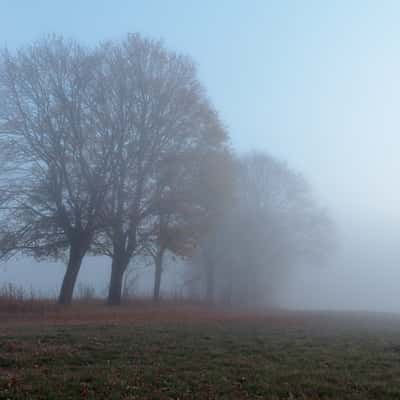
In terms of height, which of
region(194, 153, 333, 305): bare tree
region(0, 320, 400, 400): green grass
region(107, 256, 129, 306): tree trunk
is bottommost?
region(0, 320, 400, 400): green grass

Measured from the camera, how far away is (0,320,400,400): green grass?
23.0 ft

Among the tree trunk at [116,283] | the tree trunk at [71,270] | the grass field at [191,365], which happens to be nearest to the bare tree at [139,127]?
the tree trunk at [116,283]

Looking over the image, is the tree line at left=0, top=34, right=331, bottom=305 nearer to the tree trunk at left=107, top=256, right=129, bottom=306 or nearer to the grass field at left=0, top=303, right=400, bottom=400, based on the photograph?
the tree trunk at left=107, top=256, right=129, bottom=306

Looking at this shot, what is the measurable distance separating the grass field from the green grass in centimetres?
2

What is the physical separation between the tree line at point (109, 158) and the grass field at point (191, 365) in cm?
1068

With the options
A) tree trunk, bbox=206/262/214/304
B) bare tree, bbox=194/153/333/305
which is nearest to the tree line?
tree trunk, bbox=206/262/214/304

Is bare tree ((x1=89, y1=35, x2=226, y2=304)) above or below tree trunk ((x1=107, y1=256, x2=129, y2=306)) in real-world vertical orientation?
above

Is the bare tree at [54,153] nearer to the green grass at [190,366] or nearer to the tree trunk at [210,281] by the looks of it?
the green grass at [190,366]

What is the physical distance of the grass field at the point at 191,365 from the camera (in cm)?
702

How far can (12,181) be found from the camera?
22.5 metres

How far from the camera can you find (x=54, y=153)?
23.1 m

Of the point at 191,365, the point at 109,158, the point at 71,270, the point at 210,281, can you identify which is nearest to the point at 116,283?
the point at 71,270

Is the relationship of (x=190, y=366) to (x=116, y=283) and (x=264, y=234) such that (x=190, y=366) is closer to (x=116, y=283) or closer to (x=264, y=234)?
(x=116, y=283)

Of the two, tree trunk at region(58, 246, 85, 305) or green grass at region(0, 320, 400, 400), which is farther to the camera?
tree trunk at region(58, 246, 85, 305)
